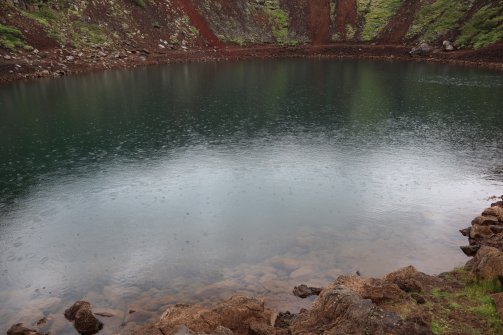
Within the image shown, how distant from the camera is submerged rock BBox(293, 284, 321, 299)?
18812 millimetres

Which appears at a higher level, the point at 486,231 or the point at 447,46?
the point at 447,46

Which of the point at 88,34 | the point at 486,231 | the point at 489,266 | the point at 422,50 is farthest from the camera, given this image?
the point at 422,50

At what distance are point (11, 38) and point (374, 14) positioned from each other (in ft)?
282

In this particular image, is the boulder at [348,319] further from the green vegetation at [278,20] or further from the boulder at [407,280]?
the green vegetation at [278,20]

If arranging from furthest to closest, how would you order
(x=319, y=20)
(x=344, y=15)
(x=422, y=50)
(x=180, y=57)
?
(x=319, y=20) → (x=344, y=15) → (x=422, y=50) → (x=180, y=57)

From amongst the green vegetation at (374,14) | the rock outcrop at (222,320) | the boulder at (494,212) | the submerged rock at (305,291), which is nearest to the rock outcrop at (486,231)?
the boulder at (494,212)

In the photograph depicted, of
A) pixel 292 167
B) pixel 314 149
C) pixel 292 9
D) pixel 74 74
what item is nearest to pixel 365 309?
pixel 292 167

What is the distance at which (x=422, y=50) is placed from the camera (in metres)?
94.1

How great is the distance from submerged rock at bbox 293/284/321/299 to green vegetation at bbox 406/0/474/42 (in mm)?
92686

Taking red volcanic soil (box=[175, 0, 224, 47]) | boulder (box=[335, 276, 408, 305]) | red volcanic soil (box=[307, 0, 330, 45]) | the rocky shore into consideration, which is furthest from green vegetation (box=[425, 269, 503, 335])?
red volcanic soil (box=[307, 0, 330, 45])

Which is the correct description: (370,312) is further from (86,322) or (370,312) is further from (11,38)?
(11,38)

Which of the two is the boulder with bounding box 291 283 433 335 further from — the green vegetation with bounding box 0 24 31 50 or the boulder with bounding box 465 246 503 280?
the green vegetation with bounding box 0 24 31 50

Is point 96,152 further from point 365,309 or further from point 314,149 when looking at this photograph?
point 365,309

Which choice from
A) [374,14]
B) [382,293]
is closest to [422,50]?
[374,14]
